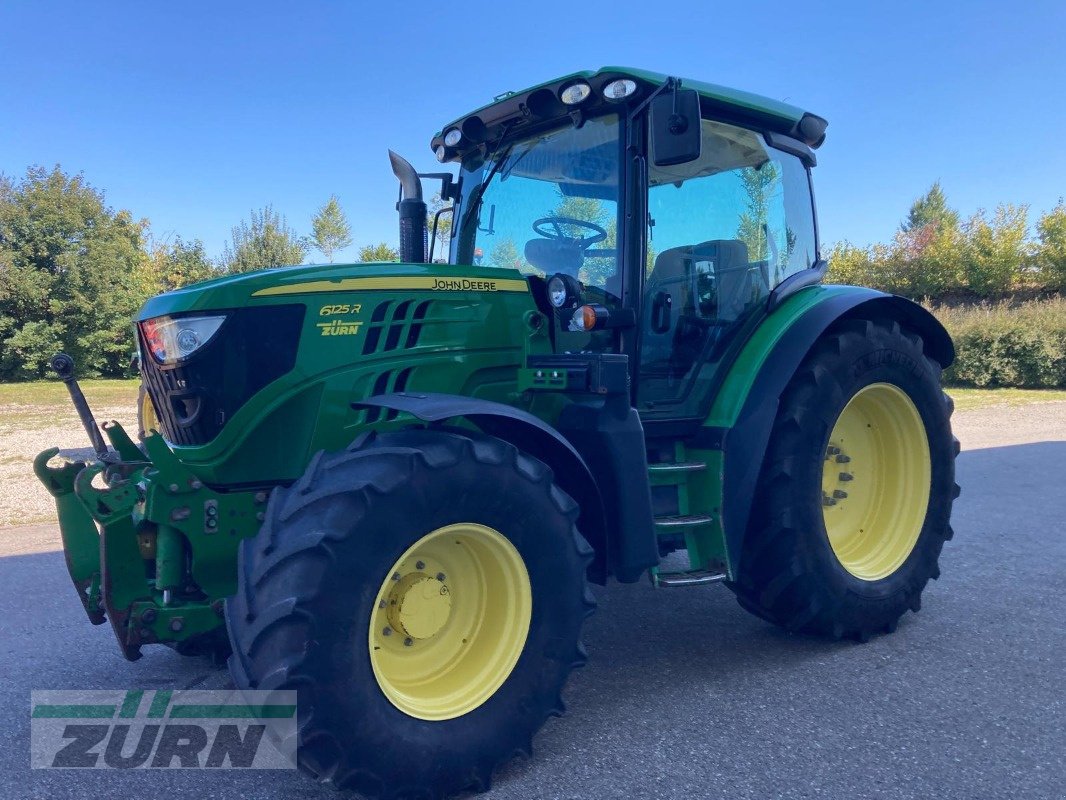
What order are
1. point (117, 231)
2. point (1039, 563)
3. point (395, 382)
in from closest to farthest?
point (395, 382)
point (1039, 563)
point (117, 231)

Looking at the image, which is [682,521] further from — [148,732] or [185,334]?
[148,732]

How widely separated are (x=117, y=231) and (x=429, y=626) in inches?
1062

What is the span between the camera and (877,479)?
4.12 meters

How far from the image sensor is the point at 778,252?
3.99 metres

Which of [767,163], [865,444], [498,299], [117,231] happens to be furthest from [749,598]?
[117,231]

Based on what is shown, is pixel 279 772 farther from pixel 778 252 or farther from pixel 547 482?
pixel 778 252

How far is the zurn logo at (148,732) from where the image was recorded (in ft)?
8.82

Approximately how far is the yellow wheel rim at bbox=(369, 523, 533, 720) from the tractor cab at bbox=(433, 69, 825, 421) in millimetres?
1045

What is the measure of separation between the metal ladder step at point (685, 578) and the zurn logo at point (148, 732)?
144 centimetres

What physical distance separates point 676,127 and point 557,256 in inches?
32.4

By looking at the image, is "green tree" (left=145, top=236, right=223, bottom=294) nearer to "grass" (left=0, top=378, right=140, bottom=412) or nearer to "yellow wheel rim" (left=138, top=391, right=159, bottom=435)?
"grass" (left=0, top=378, right=140, bottom=412)

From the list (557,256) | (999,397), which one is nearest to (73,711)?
(557,256)

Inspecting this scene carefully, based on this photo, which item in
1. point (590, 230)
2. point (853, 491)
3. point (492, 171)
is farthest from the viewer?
point (853, 491)

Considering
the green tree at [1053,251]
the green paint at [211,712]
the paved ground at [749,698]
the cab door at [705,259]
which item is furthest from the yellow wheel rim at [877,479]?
the green tree at [1053,251]
